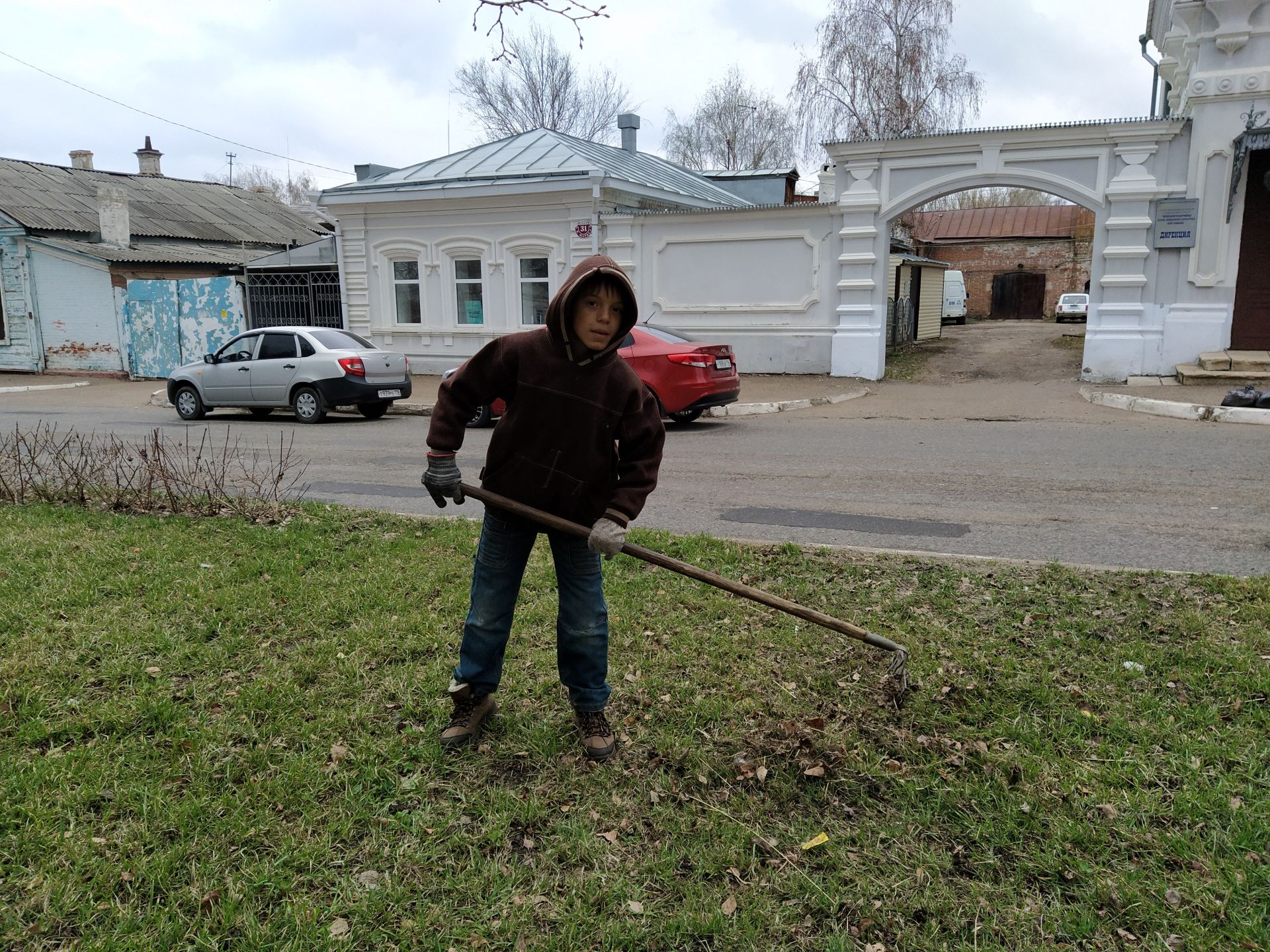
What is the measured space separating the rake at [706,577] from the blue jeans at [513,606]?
0.34 ft

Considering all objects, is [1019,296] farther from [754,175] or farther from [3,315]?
[3,315]

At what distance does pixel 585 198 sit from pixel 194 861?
17.5 m

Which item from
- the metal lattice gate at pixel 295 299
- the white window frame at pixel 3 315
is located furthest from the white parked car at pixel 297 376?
the white window frame at pixel 3 315

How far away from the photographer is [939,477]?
28.2 ft

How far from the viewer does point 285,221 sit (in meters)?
32.9

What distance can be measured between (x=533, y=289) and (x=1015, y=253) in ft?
87.4

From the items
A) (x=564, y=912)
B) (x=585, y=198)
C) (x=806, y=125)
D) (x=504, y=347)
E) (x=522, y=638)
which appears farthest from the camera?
(x=806, y=125)

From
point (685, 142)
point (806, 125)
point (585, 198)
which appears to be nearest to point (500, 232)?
point (585, 198)

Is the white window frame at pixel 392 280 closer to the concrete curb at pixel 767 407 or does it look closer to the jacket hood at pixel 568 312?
the concrete curb at pixel 767 407

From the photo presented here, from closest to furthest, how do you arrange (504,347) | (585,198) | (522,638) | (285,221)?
(504,347) → (522,638) → (585,198) → (285,221)

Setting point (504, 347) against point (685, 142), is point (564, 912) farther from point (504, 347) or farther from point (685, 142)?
point (685, 142)

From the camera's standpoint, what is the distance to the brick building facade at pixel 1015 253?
3778cm

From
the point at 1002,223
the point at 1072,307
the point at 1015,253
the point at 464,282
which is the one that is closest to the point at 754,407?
the point at 464,282

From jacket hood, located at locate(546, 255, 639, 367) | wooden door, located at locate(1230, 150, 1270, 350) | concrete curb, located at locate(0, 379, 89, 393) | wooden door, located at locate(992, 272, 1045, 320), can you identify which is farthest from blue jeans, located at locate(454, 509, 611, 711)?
wooden door, located at locate(992, 272, 1045, 320)
